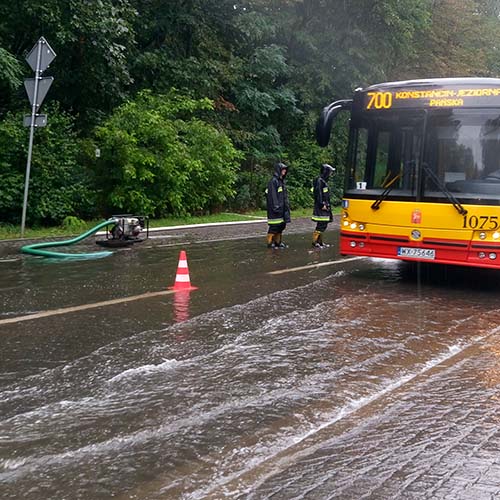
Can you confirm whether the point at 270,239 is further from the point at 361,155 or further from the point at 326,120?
the point at 361,155

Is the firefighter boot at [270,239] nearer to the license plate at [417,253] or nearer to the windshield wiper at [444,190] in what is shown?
the license plate at [417,253]

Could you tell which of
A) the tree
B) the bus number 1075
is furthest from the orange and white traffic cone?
the tree

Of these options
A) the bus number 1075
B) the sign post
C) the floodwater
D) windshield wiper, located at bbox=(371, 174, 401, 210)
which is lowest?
the floodwater

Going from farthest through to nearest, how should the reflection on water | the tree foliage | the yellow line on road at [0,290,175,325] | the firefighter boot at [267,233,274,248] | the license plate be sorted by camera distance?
the tree foliage, the firefighter boot at [267,233,274,248], the license plate, the reflection on water, the yellow line on road at [0,290,175,325]

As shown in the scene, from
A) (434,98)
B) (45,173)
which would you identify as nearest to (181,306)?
(434,98)

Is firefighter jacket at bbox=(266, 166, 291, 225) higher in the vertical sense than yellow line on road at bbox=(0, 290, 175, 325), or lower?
higher

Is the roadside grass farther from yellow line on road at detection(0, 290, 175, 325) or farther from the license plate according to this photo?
the license plate

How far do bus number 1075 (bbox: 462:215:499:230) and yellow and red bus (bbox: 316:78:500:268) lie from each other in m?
0.01

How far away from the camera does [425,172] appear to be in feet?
35.4

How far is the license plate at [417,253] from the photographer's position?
1073 cm

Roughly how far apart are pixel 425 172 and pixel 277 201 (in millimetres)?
5016

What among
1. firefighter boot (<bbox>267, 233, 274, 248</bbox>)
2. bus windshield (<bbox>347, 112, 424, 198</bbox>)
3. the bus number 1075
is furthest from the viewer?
firefighter boot (<bbox>267, 233, 274, 248</bbox>)

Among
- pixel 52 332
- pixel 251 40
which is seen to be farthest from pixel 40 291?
pixel 251 40

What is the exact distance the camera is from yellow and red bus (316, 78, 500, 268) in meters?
10.4
